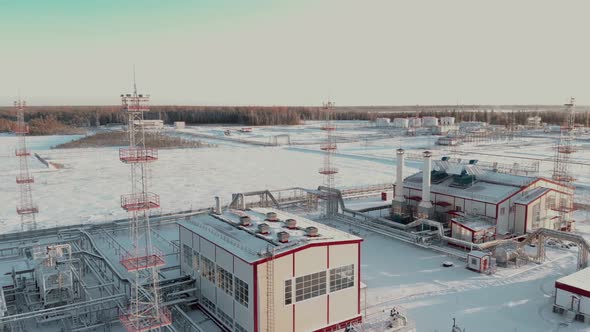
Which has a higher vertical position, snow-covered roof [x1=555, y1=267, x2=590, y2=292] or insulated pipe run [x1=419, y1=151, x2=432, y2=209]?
insulated pipe run [x1=419, y1=151, x2=432, y2=209]

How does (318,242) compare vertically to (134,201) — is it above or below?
below

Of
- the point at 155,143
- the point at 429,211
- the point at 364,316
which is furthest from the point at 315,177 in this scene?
the point at 155,143

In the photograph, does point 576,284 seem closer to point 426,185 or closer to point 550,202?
point 550,202

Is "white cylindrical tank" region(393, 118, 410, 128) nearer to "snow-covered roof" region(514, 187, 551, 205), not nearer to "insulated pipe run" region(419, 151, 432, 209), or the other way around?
"snow-covered roof" region(514, 187, 551, 205)

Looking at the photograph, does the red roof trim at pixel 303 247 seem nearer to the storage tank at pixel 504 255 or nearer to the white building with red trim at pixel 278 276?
the white building with red trim at pixel 278 276

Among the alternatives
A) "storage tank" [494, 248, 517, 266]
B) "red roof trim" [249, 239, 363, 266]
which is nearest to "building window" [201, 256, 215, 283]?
"red roof trim" [249, 239, 363, 266]

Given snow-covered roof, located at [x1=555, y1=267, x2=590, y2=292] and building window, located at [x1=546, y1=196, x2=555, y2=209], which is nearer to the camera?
snow-covered roof, located at [x1=555, y1=267, x2=590, y2=292]

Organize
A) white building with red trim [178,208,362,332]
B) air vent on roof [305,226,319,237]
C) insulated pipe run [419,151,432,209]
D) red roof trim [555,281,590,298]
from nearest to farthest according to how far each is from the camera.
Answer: white building with red trim [178,208,362,332]
air vent on roof [305,226,319,237]
red roof trim [555,281,590,298]
insulated pipe run [419,151,432,209]

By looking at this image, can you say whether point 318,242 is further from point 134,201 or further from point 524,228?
point 524,228
